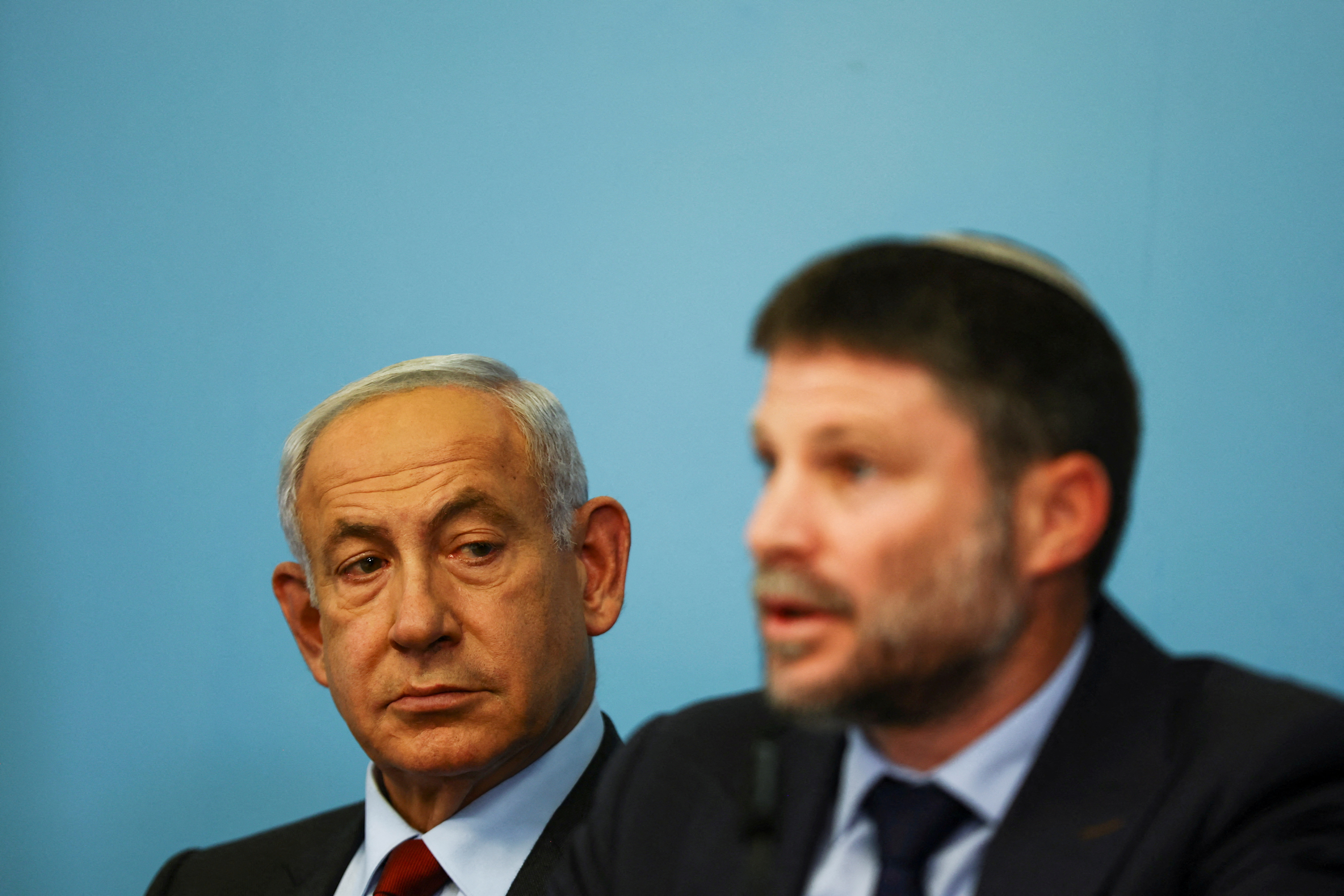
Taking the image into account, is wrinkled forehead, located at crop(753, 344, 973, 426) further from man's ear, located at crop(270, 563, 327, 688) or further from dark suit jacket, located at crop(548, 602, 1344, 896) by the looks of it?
man's ear, located at crop(270, 563, 327, 688)

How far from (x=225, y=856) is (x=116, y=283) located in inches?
46.9

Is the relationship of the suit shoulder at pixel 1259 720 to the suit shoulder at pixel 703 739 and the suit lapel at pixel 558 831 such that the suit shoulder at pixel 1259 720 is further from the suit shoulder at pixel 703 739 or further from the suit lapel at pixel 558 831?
the suit lapel at pixel 558 831

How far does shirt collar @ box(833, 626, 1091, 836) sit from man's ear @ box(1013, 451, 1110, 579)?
0.31 ft

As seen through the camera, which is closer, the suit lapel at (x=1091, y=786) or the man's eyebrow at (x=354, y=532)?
the suit lapel at (x=1091, y=786)

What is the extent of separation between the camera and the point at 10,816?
2814 millimetres

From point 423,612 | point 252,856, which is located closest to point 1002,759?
point 423,612

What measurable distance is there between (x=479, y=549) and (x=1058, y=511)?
1004 millimetres

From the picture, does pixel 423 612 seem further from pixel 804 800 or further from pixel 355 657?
pixel 804 800

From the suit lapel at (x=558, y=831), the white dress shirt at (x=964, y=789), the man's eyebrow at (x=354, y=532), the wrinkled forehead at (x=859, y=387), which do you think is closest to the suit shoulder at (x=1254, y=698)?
the white dress shirt at (x=964, y=789)

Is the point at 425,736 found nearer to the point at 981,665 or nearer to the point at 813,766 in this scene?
the point at 813,766

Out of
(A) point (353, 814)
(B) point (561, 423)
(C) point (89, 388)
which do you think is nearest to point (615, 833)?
(B) point (561, 423)

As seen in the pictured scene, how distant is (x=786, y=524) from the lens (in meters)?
0.93

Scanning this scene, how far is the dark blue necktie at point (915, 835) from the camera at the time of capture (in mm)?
995

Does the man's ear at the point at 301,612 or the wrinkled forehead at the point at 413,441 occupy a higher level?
the wrinkled forehead at the point at 413,441
